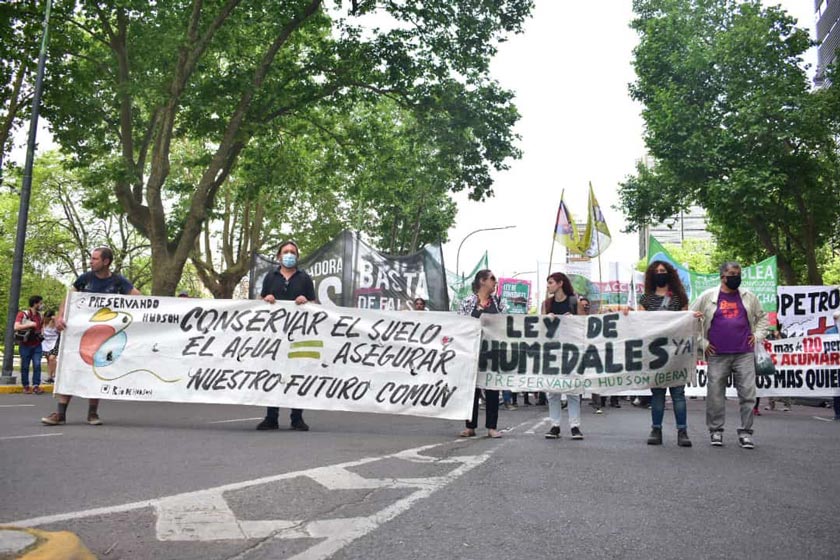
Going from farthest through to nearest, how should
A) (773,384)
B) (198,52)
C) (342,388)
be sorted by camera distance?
(198,52), (773,384), (342,388)

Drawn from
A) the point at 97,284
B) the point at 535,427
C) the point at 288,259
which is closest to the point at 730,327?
the point at 535,427

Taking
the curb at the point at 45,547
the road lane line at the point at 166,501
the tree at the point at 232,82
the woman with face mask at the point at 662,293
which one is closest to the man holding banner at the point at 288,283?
the woman with face mask at the point at 662,293

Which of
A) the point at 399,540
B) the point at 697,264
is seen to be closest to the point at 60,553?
the point at 399,540

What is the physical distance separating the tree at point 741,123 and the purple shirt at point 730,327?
2102 centimetres

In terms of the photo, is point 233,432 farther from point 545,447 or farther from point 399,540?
point 399,540

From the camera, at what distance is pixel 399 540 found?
12.7 feet

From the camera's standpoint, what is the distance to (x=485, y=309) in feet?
32.5

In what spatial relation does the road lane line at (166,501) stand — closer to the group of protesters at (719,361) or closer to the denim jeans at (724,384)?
the group of protesters at (719,361)

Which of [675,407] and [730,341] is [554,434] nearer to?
[675,407]

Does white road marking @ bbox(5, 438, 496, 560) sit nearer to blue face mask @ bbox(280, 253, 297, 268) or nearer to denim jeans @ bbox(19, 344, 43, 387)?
blue face mask @ bbox(280, 253, 297, 268)

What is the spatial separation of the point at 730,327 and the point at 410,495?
514cm

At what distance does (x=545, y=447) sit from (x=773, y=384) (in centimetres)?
982

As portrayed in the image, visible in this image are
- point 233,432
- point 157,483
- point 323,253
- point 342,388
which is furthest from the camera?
point 323,253

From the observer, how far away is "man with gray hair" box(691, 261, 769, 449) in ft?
29.2
